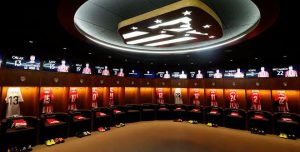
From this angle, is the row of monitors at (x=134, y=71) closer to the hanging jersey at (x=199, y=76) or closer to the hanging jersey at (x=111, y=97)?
the hanging jersey at (x=199, y=76)

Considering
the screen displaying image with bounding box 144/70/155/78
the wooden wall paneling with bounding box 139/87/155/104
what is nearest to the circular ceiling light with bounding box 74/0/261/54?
the screen displaying image with bounding box 144/70/155/78

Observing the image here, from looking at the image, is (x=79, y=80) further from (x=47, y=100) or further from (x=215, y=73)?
(x=215, y=73)

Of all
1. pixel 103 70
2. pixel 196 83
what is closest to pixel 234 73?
pixel 196 83

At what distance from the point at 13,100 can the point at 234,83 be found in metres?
8.64

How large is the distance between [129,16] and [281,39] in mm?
4324

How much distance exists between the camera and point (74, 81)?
6.59 metres

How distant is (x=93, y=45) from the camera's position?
6016 millimetres

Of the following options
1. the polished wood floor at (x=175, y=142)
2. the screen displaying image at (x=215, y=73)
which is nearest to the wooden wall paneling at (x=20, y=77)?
the polished wood floor at (x=175, y=142)

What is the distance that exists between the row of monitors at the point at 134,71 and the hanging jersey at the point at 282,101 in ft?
2.67

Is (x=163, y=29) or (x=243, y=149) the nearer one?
(x=163, y=29)

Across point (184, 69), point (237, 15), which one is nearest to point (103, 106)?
point (184, 69)

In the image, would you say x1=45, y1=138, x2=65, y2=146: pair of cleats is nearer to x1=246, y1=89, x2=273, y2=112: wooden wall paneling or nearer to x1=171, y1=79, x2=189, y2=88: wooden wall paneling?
x1=171, y1=79, x2=189, y2=88: wooden wall paneling

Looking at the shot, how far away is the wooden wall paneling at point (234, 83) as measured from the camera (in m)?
7.71

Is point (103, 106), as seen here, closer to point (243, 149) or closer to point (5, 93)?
point (5, 93)
